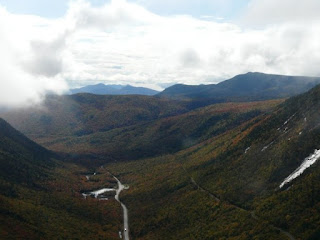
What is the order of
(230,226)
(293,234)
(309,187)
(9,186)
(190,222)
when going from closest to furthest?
(293,234), (309,187), (230,226), (190,222), (9,186)

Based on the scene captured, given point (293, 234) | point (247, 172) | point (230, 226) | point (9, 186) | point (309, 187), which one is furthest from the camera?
point (9, 186)

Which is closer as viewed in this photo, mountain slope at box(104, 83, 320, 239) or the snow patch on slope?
mountain slope at box(104, 83, 320, 239)

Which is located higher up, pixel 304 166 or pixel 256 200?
pixel 304 166

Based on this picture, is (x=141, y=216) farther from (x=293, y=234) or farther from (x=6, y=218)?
(x=293, y=234)

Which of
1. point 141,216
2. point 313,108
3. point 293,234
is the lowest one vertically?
point 141,216

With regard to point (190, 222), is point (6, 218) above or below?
above

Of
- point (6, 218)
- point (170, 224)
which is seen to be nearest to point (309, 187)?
point (170, 224)

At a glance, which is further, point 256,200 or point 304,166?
point 256,200

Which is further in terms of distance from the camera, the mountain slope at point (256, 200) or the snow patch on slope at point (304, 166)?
the snow patch on slope at point (304, 166)
